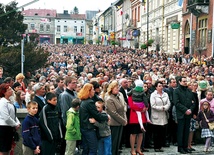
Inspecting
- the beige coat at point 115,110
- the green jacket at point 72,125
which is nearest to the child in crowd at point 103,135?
the green jacket at point 72,125

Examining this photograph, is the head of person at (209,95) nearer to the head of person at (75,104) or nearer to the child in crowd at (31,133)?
the head of person at (75,104)

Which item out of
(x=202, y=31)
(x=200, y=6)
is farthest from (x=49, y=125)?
(x=202, y=31)

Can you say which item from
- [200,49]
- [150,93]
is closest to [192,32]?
[200,49]

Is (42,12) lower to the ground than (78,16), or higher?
higher

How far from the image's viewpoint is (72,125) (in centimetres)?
775

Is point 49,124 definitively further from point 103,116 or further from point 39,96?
point 103,116

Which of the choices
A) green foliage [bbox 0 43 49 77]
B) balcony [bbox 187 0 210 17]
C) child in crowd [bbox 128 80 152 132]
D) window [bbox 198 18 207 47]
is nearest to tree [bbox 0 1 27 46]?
green foliage [bbox 0 43 49 77]

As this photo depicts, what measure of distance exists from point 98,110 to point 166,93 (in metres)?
2.79

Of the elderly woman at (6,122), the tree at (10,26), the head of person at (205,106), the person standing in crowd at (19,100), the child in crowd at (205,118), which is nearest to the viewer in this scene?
the elderly woman at (6,122)

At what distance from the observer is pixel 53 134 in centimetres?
757

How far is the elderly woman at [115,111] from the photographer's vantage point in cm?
860

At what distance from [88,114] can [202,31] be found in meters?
27.5

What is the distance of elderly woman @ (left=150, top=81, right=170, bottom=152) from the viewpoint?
9.85m

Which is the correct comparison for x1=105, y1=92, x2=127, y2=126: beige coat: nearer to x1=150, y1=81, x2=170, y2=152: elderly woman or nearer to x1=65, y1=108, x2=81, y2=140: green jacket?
x1=65, y1=108, x2=81, y2=140: green jacket
